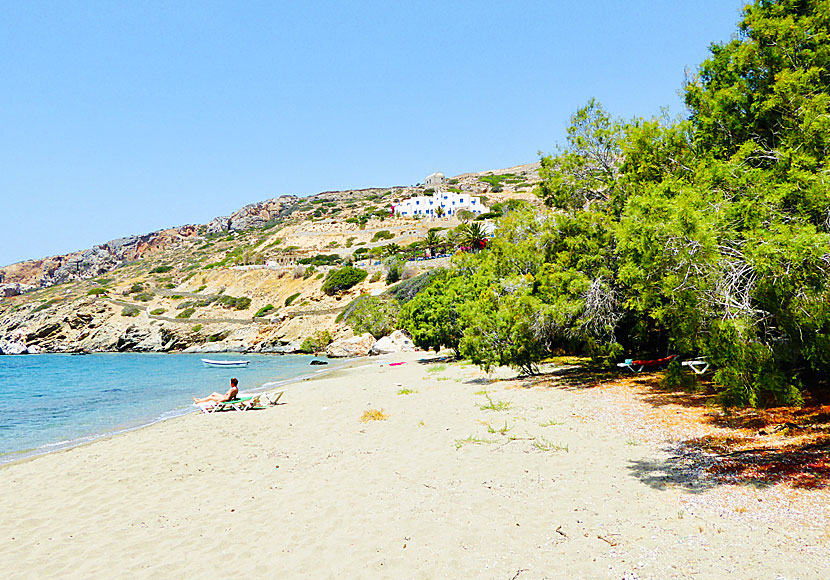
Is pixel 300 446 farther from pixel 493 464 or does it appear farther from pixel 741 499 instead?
pixel 741 499

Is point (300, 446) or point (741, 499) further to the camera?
point (300, 446)

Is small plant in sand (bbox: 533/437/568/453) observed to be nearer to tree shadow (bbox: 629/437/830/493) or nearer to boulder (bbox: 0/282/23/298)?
tree shadow (bbox: 629/437/830/493)

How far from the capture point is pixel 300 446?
11.1 metres

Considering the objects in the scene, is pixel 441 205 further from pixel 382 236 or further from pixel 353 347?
pixel 353 347

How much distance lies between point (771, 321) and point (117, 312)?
86.0m

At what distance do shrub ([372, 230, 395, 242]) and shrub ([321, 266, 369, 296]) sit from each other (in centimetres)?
2244

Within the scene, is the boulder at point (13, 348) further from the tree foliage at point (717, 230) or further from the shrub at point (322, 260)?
the tree foliage at point (717, 230)

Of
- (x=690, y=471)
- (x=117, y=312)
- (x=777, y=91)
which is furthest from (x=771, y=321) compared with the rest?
(x=117, y=312)

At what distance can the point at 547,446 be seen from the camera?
881 centimetres

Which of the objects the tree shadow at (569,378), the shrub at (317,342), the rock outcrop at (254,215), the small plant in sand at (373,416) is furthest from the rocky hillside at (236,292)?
the small plant in sand at (373,416)

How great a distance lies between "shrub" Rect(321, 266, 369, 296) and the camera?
6519 cm

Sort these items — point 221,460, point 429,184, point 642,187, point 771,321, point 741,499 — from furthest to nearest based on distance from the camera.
Answer: point 429,184
point 642,187
point 221,460
point 771,321
point 741,499

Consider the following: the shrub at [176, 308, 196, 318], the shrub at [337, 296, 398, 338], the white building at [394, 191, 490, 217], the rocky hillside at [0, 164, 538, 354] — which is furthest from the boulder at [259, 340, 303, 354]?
the white building at [394, 191, 490, 217]

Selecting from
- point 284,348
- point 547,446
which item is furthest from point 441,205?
point 547,446
